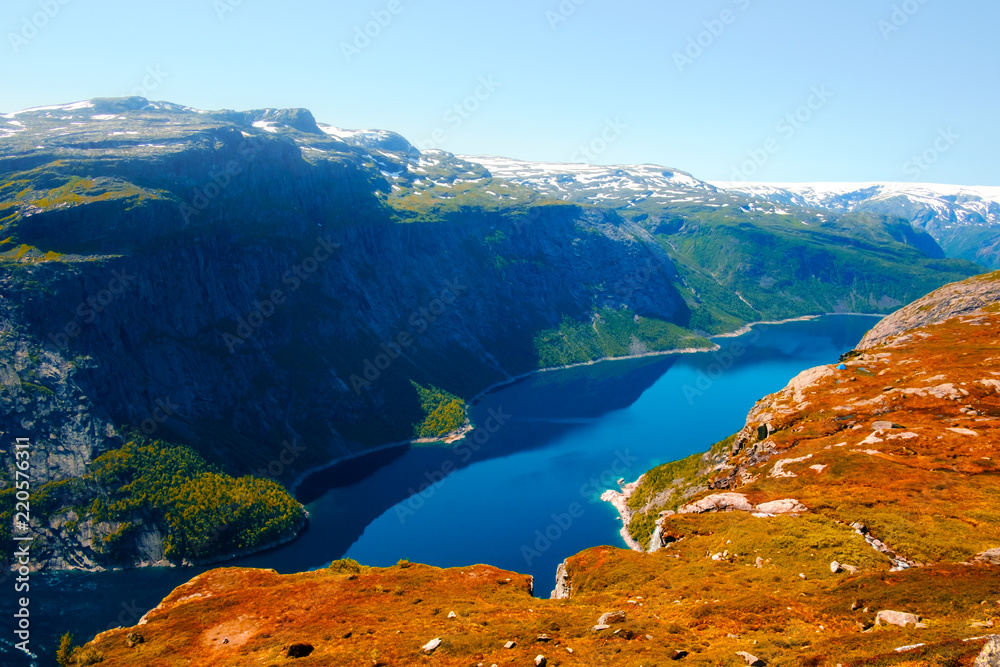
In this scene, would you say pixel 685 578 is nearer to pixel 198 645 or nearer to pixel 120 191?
pixel 198 645

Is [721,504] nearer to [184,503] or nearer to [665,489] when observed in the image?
[665,489]

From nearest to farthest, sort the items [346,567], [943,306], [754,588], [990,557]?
[990,557] → [754,588] → [346,567] → [943,306]

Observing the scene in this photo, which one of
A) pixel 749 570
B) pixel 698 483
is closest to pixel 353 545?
pixel 698 483

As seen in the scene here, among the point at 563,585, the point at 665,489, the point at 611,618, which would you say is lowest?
the point at 665,489

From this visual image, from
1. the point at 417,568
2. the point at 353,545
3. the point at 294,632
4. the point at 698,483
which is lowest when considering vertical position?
the point at 353,545

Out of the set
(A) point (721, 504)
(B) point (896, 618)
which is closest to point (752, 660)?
(B) point (896, 618)

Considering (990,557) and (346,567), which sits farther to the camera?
(346,567)

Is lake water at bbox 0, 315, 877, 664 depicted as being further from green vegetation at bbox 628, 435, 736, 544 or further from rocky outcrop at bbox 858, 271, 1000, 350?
rocky outcrop at bbox 858, 271, 1000, 350
